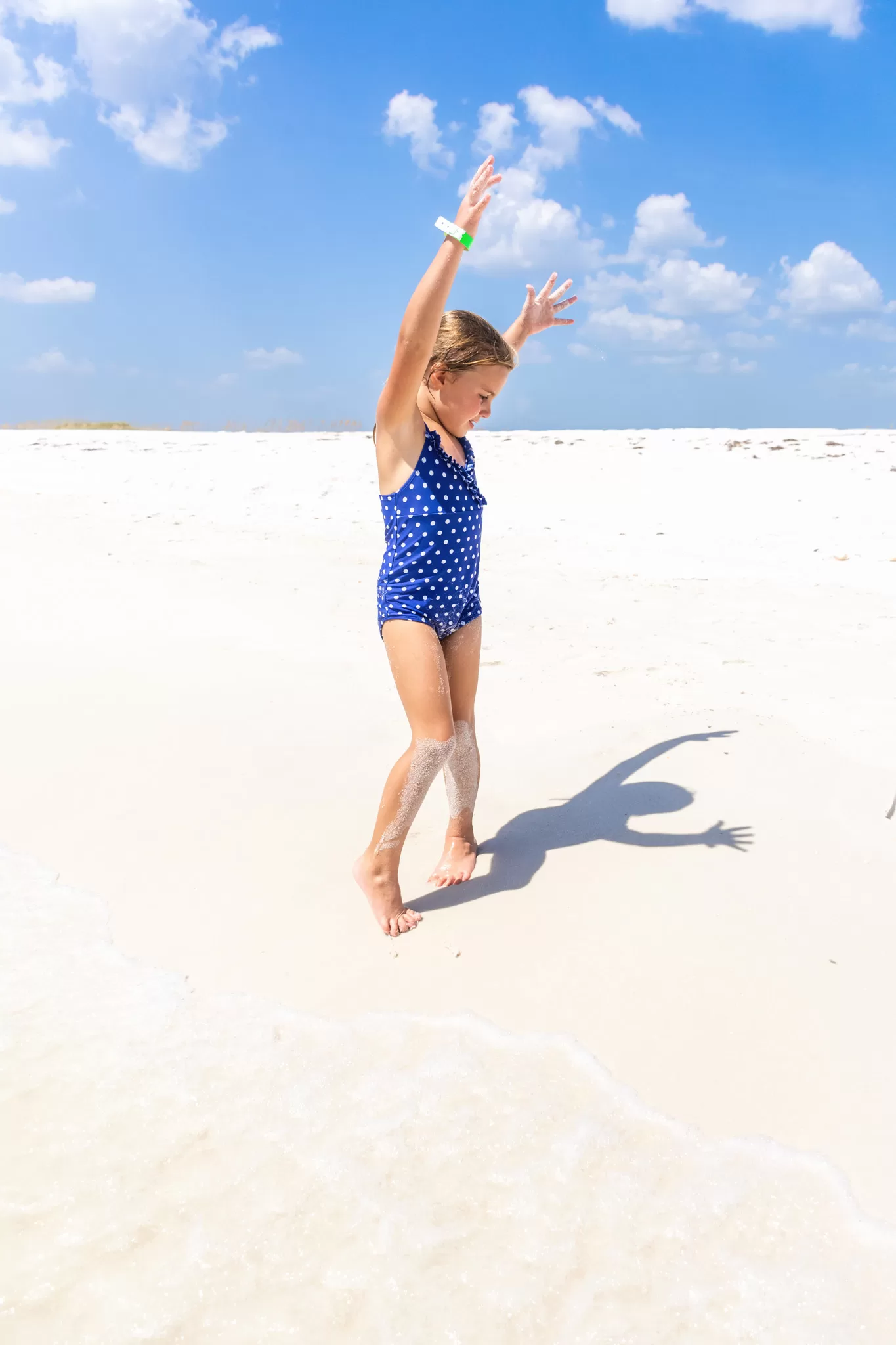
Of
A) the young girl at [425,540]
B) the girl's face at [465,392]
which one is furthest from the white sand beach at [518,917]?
the girl's face at [465,392]

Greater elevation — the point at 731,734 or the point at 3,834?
the point at 731,734

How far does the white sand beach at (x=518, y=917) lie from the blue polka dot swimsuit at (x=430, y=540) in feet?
2.71

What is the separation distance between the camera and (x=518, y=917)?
2482mm

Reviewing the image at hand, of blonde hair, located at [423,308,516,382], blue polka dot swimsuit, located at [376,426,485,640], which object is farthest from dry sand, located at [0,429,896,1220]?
blonde hair, located at [423,308,516,382]

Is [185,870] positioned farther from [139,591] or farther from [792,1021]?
[139,591]

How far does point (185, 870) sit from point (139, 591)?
12.5 feet

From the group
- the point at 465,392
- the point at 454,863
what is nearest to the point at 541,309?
the point at 465,392

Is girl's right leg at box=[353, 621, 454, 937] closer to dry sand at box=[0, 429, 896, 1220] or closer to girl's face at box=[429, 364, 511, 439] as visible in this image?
dry sand at box=[0, 429, 896, 1220]

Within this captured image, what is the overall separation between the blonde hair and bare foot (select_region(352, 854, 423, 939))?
4.38 feet

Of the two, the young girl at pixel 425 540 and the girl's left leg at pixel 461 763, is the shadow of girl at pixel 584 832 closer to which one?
the girl's left leg at pixel 461 763

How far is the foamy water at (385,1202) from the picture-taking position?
142 cm

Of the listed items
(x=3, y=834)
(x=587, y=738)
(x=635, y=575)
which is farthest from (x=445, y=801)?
(x=635, y=575)

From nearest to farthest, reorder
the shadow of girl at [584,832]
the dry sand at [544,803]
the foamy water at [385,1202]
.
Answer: the foamy water at [385,1202] → the dry sand at [544,803] → the shadow of girl at [584,832]

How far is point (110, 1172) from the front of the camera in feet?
5.45
